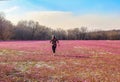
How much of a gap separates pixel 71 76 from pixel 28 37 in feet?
349

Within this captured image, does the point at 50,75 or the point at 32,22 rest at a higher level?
the point at 32,22

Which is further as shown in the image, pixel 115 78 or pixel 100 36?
pixel 100 36

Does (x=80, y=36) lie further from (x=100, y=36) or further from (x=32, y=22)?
(x=32, y=22)

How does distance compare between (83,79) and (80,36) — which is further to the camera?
(80,36)

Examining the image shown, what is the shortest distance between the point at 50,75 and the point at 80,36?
402ft

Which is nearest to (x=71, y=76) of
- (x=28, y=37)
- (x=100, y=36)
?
(x=28, y=37)

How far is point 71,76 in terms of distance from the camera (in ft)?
48.3

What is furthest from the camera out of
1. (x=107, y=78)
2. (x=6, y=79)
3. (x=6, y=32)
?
(x=6, y=32)

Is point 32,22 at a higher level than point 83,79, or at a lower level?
higher

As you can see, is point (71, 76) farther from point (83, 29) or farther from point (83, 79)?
point (83, 29)

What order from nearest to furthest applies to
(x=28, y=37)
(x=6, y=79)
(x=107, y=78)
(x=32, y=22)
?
(x=6, y=79)
(x=107, y=78)
(x=28, y=37)
(x=32, y=22)

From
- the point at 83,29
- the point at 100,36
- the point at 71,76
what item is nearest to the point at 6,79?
the point at 71,76

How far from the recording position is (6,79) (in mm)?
13180

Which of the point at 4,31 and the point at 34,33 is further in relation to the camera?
the point at 34,33
